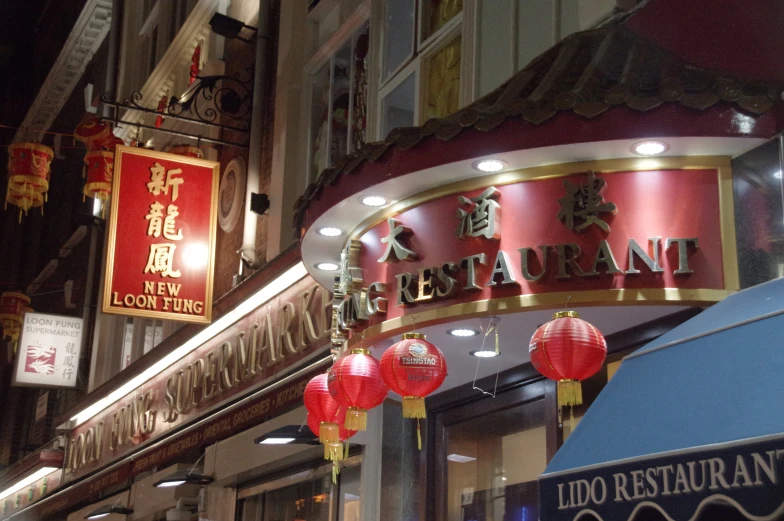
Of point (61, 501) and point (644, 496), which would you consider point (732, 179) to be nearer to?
point (644, 496)

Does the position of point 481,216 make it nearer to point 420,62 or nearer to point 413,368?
point 413,368

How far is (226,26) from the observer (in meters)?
14.8

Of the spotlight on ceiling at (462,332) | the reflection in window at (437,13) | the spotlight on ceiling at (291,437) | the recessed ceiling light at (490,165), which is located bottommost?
the spotlight on ceiling at (291,437)

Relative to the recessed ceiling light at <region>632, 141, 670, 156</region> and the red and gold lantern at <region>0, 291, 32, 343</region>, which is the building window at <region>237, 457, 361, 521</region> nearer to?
the recessed ceiling light at <region>632, 141, 670, 156</region>

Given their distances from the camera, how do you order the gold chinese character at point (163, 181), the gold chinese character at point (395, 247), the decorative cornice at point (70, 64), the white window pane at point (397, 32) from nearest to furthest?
the gold chinese character at point (395, 247), the white window pane at point (397, 32), the gold chinese character at point (163, 181), the decorative cornice at point (70, 64)

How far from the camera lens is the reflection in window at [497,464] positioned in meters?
8.53

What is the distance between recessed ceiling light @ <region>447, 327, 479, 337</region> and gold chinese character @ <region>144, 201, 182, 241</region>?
267 inches

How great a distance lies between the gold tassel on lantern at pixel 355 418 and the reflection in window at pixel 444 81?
3.37 meters

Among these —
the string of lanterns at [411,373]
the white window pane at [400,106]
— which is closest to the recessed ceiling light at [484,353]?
the string of lanterns at [411,373]

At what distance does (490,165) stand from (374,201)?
44.4 inches

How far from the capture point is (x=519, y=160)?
705 centimetres

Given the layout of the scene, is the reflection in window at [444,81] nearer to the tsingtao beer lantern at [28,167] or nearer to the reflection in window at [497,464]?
the reflection in window at [497,464]

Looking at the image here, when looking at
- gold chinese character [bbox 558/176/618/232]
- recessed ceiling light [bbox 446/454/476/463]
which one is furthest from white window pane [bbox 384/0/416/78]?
gold chinese character [bbox 558/176/618/232]

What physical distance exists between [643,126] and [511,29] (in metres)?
2.92
